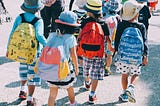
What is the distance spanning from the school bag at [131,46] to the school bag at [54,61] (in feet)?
3.76

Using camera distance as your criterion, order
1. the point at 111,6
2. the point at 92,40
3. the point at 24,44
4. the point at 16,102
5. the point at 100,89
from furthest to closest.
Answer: the point at 111,6
the point at 100,89
the point at 16,102
the point at 92,40
the point at 24,44

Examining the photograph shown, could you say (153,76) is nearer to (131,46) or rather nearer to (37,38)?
(131,46)

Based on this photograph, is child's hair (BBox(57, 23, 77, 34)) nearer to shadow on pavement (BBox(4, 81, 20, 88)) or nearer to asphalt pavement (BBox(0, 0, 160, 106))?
asphalt pavement (BBox(0, 0, 160, 106))

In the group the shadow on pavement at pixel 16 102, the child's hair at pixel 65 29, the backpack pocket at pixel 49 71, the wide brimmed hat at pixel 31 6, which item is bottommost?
the shadow on pavement at pixel 16 102

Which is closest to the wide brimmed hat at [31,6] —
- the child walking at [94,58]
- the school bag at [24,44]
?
the school bag at [24,44]

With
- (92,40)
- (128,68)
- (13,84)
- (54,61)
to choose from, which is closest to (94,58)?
(92,40)

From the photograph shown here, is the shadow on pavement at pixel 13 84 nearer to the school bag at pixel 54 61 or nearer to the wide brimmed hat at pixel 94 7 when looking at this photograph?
the school bag at pixel 54 61

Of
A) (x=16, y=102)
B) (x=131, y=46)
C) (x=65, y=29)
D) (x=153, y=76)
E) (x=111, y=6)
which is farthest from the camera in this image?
(x=153, y=76)

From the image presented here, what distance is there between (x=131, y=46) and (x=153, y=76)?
1.88 m

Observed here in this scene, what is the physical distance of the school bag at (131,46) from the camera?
18.0 feet

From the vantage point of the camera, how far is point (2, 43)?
29.2 feet

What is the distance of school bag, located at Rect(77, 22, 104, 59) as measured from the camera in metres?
5.43

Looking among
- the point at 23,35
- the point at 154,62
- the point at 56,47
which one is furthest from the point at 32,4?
the point at 154,62

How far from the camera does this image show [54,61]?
469cm
